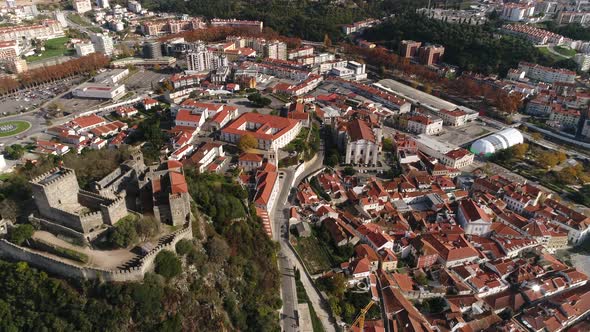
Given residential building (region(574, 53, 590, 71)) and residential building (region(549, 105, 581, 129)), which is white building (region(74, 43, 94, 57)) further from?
residential building (region(574, 53, 590, 71))

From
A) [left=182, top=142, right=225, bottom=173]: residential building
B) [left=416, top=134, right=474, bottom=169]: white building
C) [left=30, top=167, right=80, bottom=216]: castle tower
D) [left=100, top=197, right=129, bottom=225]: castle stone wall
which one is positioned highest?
[left=30, top=167, right=80, bottom=216]: castle tower

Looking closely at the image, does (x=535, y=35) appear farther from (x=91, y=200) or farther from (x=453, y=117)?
(x=91, y=200)

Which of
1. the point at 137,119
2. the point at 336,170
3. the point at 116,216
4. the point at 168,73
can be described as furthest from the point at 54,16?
the point at 116,216

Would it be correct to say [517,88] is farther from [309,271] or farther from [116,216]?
[116,216]

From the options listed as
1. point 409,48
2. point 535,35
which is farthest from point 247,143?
point 535,35

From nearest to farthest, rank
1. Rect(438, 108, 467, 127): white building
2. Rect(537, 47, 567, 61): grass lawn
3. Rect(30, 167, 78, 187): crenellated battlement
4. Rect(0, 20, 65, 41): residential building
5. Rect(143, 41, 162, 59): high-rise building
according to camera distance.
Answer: Rect(30, 167, 78, 187): crenellated battlement, Rect(438, 108, 467, 127): white building, Rect(537, 47, 567, 61): grass lawn, Rect(143, 41, 162, 59): high-rise building, Rect(0, 20, 65, 41): residential building

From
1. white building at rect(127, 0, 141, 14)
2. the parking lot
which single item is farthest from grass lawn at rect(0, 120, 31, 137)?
white building at rect(127, 0, 141, 14)

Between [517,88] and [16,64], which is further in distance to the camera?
[16,64]
